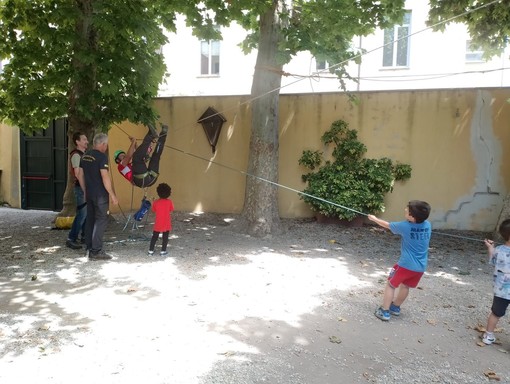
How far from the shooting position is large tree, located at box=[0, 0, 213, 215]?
6.80 metres

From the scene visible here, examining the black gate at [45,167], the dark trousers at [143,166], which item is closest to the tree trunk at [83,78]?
the dark trousers at [143,166]

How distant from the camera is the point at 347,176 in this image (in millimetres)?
8391

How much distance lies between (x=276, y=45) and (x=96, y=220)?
4220 mm

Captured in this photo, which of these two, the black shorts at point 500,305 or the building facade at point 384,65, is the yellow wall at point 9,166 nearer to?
the building facade at point 384,65

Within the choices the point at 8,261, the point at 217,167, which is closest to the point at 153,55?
the point at 217,167

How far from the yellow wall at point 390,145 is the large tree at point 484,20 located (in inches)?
35.4

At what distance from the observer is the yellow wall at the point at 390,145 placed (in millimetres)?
8344

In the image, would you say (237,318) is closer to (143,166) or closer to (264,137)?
(143,166)

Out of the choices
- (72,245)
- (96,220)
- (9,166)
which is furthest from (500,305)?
(9,166)

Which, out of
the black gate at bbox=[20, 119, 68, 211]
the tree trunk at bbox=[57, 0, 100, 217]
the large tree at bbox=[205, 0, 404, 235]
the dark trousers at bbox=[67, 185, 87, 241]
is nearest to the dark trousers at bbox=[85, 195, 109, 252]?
the dark trousers at bbox=[67, 185, 87, 241]

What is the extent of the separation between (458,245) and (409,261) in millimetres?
Result: 4016

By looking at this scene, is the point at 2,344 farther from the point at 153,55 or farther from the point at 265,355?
the point at 153,55

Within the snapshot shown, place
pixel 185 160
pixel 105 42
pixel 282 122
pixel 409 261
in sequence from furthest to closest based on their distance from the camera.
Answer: pixel 185 160, pixel 282 122, pixel 105 42, pixel 409 261

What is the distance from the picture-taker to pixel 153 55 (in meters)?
7.89
